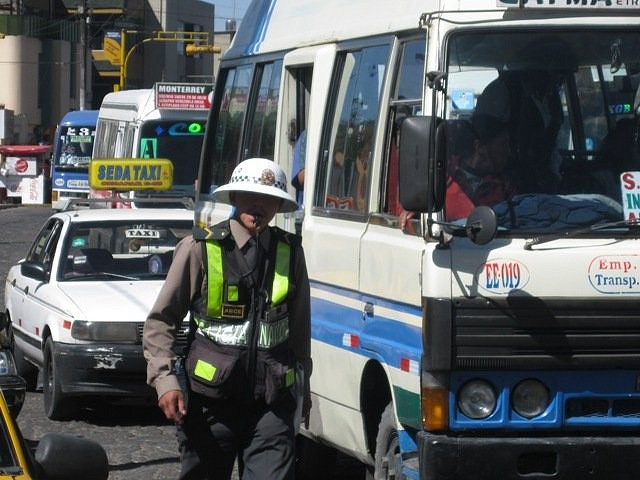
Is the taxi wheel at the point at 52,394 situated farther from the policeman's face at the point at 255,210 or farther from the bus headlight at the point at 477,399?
the policeman's face at the point at 255,210

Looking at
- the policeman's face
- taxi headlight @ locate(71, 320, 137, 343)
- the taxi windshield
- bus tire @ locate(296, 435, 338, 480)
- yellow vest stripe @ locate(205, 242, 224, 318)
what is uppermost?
the policeman's face

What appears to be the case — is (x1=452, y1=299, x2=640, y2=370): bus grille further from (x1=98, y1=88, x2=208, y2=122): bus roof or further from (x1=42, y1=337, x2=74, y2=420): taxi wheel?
(x1=98, y1=88, x2=208, y2=122): bus roof

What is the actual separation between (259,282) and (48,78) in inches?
2496

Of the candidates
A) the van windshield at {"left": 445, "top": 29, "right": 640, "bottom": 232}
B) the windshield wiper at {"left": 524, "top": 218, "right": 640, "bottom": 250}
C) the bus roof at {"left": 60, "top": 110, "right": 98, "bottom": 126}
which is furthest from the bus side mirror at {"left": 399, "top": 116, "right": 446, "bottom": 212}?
the bus roof at {"left": 60, "top": 110, "right": 98, "bottom": 126}

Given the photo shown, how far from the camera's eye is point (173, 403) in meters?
5.62

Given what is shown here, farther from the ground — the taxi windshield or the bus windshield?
the taxi windshield

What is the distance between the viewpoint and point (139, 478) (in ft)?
30.2

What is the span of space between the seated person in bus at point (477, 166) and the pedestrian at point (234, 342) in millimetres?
915

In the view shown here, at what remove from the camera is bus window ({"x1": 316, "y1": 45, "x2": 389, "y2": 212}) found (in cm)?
736

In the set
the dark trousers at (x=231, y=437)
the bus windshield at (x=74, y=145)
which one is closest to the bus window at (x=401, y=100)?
the dark trousers at (x=231, y=437)

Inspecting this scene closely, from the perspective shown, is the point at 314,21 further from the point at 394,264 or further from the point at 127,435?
the point at 127,435

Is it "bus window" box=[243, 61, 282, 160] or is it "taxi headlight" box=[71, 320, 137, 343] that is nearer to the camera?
"bus window" box=[243, 61, 282, 160]

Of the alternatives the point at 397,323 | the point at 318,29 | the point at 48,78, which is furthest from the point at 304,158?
the point at 48,78

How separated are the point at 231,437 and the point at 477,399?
1188 mm
